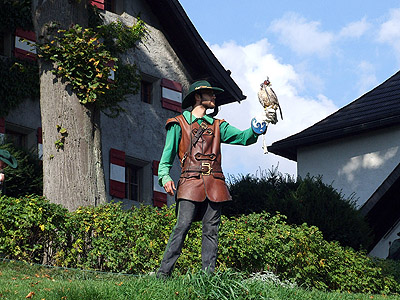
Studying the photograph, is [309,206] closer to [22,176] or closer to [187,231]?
[22,176]

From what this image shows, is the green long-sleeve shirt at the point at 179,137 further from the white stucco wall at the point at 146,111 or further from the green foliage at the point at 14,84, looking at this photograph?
the white stucco wall at the point at 146,111

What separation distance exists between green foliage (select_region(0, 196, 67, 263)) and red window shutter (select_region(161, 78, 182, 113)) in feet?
33.7

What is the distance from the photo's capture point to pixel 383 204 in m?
20.2

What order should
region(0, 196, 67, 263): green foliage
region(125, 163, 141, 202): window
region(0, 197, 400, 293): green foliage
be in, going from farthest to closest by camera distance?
region(125, 163, 141, 202): window → region(0, 197, 400, 293): green foliage → region(0, 196, 67, 263): green foliage

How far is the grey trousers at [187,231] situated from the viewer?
8.81 m

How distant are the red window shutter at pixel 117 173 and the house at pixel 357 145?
575 cm

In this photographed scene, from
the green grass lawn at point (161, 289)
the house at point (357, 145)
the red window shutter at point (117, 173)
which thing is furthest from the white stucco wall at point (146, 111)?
the green grass lawn at point (161, 289)

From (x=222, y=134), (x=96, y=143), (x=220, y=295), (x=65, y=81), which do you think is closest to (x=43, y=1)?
(x=65, y=81)

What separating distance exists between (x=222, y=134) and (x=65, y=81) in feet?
17.9

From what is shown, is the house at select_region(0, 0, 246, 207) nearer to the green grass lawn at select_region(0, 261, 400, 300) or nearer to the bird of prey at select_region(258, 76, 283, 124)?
the bird of prey at select_region(258, 76, 283, 124)

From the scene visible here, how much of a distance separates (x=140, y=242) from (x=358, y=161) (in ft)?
40.8

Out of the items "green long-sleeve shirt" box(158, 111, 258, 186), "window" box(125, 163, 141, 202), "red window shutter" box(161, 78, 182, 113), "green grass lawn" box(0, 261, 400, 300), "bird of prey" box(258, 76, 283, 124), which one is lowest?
"green grass lawn" box(0, 261, 400, 300)

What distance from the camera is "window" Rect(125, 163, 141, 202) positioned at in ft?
70.0

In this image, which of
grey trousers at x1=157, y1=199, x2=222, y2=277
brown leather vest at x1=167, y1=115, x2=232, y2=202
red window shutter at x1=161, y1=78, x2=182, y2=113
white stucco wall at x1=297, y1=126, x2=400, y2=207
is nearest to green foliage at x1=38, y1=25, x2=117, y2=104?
brown leather vest at x1=167, y1=115, x2=232, y2=202
